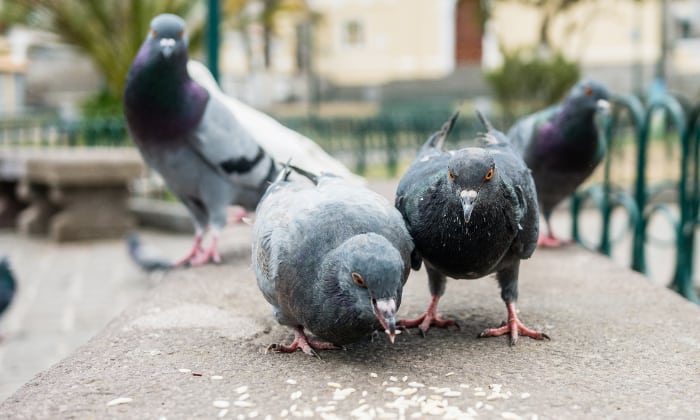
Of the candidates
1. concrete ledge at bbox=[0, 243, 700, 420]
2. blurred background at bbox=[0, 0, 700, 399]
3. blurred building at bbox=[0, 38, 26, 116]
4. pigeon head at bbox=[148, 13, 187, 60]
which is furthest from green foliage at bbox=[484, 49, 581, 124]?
blurred building at bbox=[0, 38, 26, 116]

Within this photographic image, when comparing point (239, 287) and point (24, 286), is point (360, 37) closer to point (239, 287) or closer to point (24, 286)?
point (24, 286)

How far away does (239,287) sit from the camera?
4043 millimetres

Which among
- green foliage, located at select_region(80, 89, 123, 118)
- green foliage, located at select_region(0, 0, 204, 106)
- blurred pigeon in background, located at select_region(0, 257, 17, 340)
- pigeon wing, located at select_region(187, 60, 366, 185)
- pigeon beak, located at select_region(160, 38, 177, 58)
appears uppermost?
green foliage, located at select_region(0, 0, 204, 106)

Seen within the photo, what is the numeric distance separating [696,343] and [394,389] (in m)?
1.30

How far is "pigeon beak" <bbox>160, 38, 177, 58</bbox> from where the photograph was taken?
164 inches

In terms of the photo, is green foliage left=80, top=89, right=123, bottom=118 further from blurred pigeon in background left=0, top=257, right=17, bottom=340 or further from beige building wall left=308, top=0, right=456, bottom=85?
beige building wall left=308, top=0, right=456, bottom=85

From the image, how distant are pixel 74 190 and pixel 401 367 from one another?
6.69 metres

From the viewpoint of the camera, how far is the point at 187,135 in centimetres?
441

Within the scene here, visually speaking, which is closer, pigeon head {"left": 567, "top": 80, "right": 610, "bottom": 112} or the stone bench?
pigeon head {"left": 567, "top": 80, "right": 610, "bottom": 112}

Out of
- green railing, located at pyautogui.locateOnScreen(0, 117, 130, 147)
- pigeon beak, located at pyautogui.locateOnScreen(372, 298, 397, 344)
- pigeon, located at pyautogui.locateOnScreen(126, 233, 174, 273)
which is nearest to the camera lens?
A: pigeon beak, located at pyautogui.locateOnScreen(372, 298, 397, 344)

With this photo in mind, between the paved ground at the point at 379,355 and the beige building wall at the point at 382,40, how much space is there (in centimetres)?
2620

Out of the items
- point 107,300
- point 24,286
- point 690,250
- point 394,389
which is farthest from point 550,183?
point 24,286

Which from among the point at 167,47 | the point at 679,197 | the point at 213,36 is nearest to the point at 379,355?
the point at 167,47

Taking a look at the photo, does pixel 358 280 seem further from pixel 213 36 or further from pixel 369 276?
pixel 213 36
